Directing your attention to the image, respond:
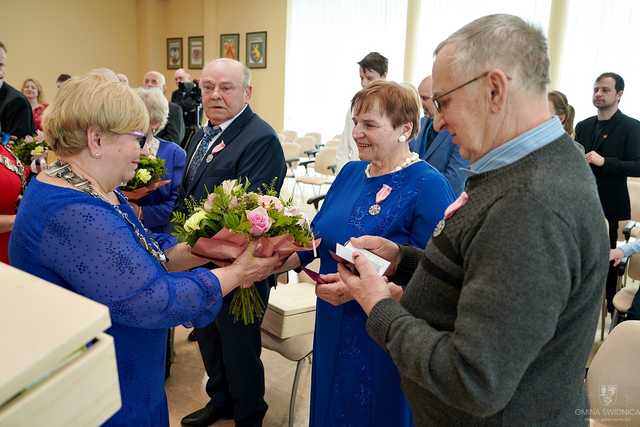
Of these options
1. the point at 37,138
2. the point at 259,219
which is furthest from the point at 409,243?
the point at 37,138

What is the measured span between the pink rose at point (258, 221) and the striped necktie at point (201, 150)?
3.66ft

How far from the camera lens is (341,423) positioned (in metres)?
1.77

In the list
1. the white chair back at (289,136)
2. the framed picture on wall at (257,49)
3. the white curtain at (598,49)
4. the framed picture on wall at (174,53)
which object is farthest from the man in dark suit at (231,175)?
the framed picture on wall at (174,53)

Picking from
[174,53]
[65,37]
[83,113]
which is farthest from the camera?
[174,53]

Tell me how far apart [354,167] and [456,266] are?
3.56 ft

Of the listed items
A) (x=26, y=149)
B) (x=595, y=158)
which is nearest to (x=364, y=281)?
(x=595, y=158)

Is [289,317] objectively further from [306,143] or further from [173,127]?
[306,143]

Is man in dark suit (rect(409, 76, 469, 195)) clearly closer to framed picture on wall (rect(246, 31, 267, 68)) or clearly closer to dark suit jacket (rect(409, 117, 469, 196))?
dark suit jacket (rect(409, 117, 469, 196))

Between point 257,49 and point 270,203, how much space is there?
10.4 m

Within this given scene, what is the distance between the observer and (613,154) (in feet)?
12.6

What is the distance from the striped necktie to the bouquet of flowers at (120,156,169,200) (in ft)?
0.49

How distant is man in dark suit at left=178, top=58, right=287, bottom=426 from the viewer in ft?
7.97

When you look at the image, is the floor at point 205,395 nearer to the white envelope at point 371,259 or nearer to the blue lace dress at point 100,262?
the blue lace dress at point 100,262

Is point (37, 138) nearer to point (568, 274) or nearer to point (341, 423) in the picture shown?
point (341, 423)
